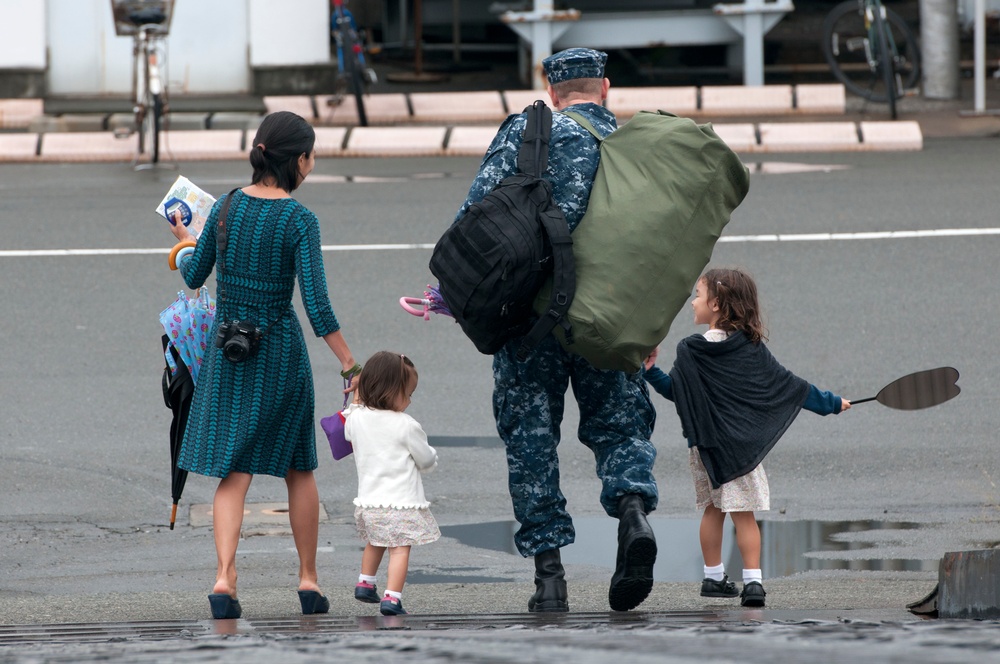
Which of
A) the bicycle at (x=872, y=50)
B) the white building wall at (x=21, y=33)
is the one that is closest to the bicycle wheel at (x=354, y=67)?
the white building wall at (x=21, y=33)

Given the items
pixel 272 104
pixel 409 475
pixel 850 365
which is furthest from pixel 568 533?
pixel 272 104

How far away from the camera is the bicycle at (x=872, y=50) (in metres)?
15.7

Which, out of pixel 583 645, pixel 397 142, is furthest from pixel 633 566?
pixel 397 142

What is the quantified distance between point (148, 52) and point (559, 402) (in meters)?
10.4

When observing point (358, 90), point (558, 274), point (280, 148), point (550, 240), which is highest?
point (358, 90)

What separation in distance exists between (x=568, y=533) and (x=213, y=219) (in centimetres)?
160

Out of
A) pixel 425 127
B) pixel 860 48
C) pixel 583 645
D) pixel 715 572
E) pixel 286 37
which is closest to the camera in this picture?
pixel 583 645

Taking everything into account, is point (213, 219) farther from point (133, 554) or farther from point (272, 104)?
point (272, 104)

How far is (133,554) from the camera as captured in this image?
20.0ft

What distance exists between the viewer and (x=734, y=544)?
20.6 feet

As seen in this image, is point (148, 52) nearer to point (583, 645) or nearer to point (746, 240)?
point (746, 240)

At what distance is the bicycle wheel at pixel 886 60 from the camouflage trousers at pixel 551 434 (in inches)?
450

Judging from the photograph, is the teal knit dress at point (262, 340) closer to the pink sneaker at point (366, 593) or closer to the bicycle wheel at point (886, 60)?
the pink sneaker at point (366, 593)

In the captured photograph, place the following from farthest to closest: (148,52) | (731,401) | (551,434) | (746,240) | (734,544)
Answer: (148,52), (746,240), (734,544), (731,401), (551,434)
